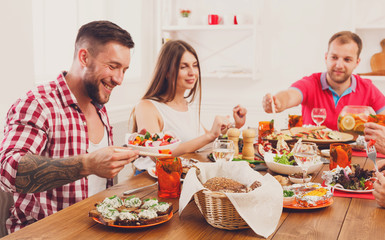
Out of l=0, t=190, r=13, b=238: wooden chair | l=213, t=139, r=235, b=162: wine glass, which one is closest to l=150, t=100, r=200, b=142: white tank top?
l=213, t=139, r=235, b=162: wine glass

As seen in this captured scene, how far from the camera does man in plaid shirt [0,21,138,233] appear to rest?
4.64 ft

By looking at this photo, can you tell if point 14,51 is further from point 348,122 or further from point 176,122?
point 348,122

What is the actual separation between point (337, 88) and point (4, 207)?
2.55 m

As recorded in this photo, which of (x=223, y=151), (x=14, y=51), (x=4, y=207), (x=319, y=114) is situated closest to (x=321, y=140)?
(x=319, y=114)

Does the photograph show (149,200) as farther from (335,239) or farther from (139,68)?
(139,68)

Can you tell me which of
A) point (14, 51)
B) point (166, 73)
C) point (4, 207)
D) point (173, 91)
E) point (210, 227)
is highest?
point (14, 51)

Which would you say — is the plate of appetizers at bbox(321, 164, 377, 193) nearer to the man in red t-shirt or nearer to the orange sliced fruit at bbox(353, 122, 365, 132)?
the orange sliced fruit at bbox(353, 122, 365, 132)

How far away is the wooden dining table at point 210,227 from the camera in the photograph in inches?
43.6

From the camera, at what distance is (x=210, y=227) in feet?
3.83

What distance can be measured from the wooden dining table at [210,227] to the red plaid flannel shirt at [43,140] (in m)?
0.32

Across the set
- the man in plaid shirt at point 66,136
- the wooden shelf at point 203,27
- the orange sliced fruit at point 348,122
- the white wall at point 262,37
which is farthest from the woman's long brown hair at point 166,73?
the wooden shelf at point 203,27

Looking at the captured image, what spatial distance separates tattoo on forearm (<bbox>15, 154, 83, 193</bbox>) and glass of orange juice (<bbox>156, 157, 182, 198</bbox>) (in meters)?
0.27

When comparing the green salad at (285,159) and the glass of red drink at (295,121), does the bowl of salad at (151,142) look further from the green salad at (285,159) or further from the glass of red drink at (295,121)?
the glass of red drink at (295,121)

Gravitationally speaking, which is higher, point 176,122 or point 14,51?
point 14,51
